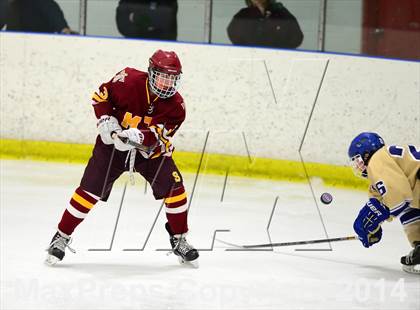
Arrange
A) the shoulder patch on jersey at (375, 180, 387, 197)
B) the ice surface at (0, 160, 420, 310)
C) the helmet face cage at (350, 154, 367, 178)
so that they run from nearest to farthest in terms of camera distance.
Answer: the ice surface at (0, 160, 420, 310), the shoulder patch on jersey at (375, 180, 387, 197), the helmet face cage at (350, 154, 367, 178)

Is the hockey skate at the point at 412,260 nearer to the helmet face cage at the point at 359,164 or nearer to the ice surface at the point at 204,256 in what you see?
the ice surface at the point at 204,256

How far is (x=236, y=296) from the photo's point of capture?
3.39 meters

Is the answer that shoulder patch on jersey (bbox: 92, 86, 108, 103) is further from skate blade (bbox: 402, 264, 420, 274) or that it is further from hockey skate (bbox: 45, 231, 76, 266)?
skate blade (bbox: 402, 264, 420, 274)

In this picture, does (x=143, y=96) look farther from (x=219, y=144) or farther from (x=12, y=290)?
(x=219, y=144)

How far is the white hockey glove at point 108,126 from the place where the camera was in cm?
367

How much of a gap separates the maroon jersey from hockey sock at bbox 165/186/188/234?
187 millimetres

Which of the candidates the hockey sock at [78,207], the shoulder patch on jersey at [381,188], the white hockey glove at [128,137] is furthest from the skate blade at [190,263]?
the shoulder patch on jersey at [381,188]

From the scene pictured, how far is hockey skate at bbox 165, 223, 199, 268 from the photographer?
3846 millimetres

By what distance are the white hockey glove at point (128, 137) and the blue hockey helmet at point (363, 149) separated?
94 centimetres

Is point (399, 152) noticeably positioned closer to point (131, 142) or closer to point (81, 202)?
point (131, 142)

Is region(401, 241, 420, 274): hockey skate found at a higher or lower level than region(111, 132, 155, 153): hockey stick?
lower

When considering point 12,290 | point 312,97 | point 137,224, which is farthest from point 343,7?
point 12,290

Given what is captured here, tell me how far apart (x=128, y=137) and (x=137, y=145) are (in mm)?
51

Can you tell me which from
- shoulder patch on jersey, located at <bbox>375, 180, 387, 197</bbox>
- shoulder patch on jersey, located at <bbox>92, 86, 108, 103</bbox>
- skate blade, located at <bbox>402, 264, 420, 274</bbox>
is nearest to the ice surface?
skate blade, located at <bbox>402, 264, 420, 274</bbox>
